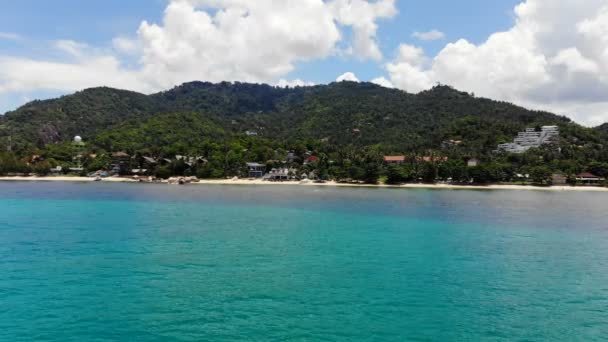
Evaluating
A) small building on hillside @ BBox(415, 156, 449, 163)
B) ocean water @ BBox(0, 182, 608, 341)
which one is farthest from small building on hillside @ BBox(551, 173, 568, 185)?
ocean water @ BBox(0, 182, 608, 341)

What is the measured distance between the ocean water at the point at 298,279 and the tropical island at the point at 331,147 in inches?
2438

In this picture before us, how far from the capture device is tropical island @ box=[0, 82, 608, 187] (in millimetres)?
98312

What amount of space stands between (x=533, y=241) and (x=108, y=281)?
28.3 meters

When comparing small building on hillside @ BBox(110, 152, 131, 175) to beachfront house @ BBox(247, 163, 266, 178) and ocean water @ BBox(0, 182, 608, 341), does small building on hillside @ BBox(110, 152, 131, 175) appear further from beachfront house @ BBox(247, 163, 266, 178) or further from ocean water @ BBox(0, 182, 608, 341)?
ocean water @ BBox(0, 182, 608, 341)

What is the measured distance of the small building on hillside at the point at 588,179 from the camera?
3799 inches

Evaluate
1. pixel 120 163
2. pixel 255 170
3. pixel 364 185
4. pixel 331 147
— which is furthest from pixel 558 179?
pixel 120 163

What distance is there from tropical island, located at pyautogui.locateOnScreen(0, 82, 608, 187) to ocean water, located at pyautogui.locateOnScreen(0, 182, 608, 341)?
61.9m

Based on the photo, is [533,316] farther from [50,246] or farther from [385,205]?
[385,205]

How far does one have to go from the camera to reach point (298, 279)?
20.7 metres

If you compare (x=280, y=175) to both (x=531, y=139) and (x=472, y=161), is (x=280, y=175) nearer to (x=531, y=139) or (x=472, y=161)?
(x=472, y=161)

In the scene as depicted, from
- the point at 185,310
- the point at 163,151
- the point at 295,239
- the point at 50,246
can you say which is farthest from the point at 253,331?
the point at 163,151

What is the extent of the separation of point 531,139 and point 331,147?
63942 mm

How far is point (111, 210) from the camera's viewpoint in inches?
1799

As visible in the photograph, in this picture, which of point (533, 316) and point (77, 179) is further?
point (77, 179)
